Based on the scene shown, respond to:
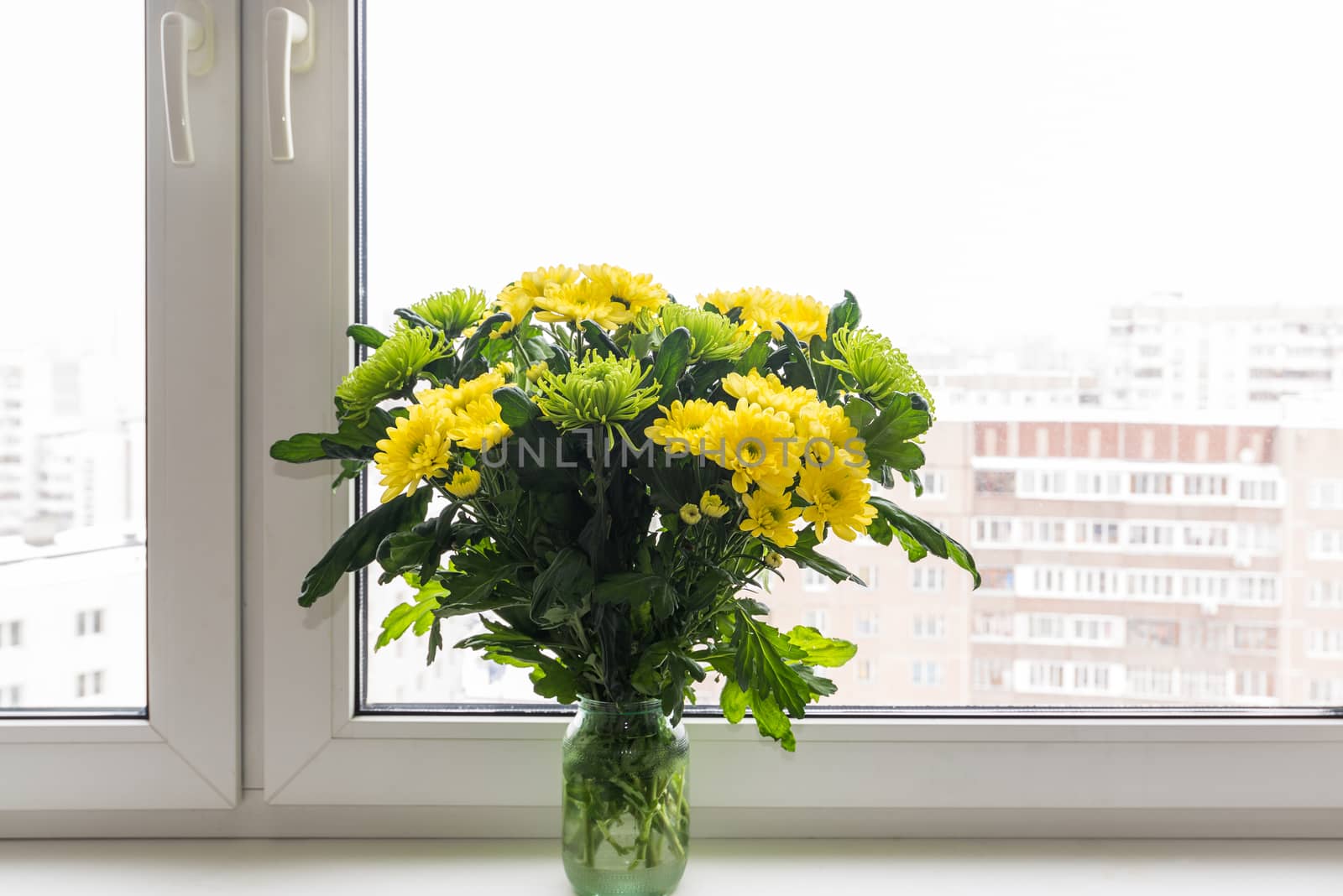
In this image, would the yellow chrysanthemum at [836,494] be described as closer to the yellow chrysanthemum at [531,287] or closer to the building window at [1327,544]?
the yellow chrysanthemum at [531,287]

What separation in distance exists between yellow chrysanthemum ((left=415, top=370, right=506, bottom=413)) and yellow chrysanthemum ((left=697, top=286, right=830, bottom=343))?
177 mm

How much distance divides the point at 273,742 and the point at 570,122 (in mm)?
625

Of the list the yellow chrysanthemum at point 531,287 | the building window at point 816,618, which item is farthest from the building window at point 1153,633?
the yellow chrysanthemum at point 531,287

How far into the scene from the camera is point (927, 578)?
35.5 inches

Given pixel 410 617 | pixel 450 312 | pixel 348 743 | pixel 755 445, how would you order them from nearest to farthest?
pixel 755 445 → pixel 450 312 → pixel 410 617 → pixel 348 743

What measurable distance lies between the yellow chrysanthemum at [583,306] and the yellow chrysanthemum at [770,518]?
0.51ft

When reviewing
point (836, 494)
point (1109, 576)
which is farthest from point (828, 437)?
point (1109, 576)

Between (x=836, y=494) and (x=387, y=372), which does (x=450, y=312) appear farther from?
(x=836, y=494)

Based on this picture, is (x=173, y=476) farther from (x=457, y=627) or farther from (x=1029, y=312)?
(x=1029, y=312)

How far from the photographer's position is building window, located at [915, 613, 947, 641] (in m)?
0.90

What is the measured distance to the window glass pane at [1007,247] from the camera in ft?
2.90

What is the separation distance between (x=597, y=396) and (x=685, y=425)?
55 millimetres

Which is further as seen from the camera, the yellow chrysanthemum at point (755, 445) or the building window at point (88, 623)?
the building window at point (88, 623)

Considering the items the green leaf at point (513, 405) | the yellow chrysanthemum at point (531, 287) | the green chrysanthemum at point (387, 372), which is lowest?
the green leaf at point (513, 405)
